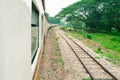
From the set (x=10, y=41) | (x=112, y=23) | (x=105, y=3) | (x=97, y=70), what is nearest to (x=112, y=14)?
(x=112, y=23)

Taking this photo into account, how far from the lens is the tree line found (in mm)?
38188

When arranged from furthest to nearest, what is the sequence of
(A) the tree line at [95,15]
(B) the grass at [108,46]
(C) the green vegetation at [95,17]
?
(A) the tree line at [95,15] → (C) the green vegetation at [95,17] → (B) the grass at [108,46]

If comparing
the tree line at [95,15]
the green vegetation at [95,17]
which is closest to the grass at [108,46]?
the green vegetation at [95,17]

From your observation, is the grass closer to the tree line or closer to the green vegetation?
the green vegetation

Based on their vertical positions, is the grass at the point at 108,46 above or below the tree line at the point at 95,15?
below

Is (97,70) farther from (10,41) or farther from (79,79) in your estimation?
(10,41)

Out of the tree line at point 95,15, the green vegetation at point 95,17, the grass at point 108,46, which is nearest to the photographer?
the grass at point 108,46

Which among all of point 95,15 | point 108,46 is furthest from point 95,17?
point 108,46

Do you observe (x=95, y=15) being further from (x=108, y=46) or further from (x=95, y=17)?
(x=108, y=46)

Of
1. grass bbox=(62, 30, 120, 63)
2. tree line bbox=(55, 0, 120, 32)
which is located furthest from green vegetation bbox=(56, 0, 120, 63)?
grass bbox=(62, 30, 120, 63)

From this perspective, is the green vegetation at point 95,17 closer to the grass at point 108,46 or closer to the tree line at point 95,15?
the tree line at point 95,15

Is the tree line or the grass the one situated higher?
the tree line

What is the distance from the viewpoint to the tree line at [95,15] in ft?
125

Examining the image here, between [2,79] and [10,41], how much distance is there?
27 centimetres
